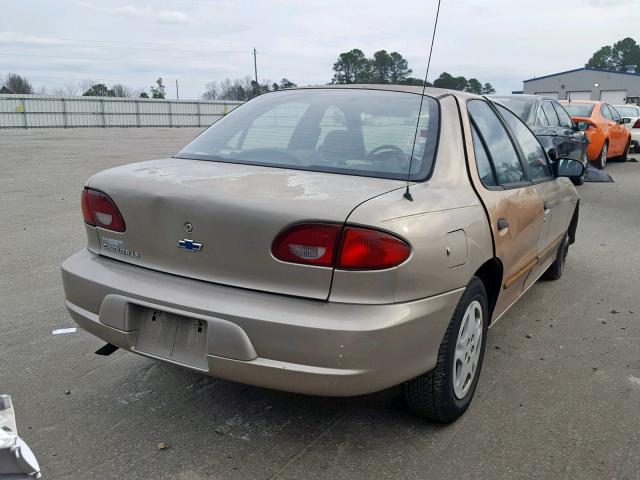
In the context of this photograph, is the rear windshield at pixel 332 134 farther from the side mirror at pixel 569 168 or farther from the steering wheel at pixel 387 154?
the side mirror at pixel 569 168

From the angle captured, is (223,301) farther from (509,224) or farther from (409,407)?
(509,224)

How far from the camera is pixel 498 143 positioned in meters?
3.59

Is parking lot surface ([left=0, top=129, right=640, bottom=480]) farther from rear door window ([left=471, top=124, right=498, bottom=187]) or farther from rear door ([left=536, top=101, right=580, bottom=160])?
rear door ([left=536, top=101, right=580, bottom=160])

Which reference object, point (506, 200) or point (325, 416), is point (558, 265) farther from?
point (325, 416)

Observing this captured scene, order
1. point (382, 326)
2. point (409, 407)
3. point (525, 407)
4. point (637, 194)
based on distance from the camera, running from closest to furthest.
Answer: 1. point (382, 326)
2. point (409, 407)
3. point (525, 407)
4. point (637, 194)

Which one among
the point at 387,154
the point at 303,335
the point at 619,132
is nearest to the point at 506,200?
the point at 387,154

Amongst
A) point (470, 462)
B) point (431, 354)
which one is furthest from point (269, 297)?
Result: point (470, 462)

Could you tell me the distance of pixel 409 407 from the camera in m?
2.83

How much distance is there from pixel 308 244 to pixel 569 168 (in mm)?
2758

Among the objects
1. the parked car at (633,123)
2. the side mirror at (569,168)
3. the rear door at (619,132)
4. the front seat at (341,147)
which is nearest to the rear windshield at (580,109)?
the rear door at (619,132)

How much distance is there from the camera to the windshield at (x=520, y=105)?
10023 mm

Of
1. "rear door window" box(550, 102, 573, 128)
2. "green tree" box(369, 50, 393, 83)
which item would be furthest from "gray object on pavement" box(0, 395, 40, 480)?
"rear door window" box(550, 102, 573, 128)

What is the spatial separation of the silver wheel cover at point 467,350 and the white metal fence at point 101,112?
1367 inches

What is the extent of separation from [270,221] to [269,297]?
296 mm
